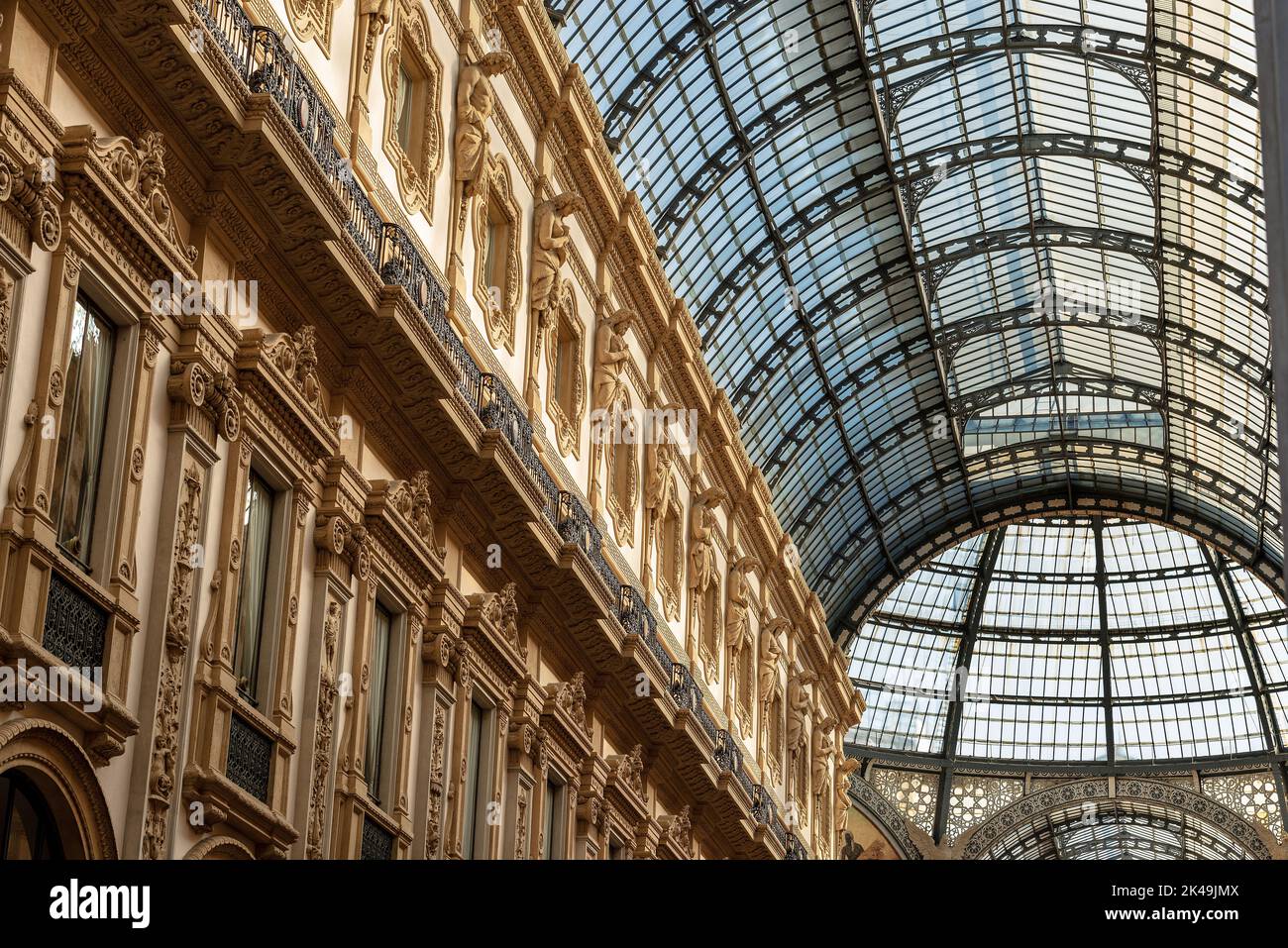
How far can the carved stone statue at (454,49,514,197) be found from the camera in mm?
24516

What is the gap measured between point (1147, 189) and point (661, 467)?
18.4m

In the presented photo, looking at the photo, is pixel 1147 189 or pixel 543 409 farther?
pixel 1147 189

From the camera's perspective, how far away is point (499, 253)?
1047 inches

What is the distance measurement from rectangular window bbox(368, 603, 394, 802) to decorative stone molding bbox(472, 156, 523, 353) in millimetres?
4878

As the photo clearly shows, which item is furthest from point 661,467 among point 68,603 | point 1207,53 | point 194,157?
point 68,603

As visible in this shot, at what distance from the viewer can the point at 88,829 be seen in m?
14.9

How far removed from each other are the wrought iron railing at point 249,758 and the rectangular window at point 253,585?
39 cm

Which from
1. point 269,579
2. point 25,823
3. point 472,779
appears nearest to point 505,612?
point 472,779

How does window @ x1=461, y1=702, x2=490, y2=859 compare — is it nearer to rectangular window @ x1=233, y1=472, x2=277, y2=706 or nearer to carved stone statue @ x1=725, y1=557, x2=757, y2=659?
rectangular window @ x1=233, y1=472, x2=277, y2=706

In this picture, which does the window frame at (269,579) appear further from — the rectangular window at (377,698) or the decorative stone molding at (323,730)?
the rectangular window at (377,698)

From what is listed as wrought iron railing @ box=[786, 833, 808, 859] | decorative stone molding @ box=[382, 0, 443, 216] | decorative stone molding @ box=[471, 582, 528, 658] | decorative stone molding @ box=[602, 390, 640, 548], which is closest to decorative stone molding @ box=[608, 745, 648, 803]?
decorative stone molding @ box=[602, 390, 640, 548]

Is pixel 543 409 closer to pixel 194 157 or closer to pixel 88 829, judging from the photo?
pixel 194 157

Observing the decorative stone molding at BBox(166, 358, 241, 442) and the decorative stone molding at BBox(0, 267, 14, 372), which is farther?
the decorative stone molding at BBox(166, 358, 241, 442)

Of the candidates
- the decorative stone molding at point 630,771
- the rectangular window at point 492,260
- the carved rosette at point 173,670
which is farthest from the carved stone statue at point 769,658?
the carved rosette at point 173,670
